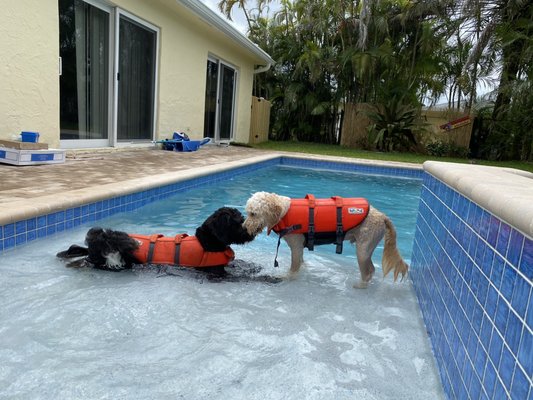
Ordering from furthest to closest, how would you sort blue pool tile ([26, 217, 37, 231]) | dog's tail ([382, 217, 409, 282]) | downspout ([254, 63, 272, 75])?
downspout ([254, 63, 272, 75])
blue pool tile ([26, 217, 37, 231])
dog's tail ([382, 217, 409, 282])

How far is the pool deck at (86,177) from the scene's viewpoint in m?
3.54

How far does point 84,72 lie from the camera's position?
7152 mm

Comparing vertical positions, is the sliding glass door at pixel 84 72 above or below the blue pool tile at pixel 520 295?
above

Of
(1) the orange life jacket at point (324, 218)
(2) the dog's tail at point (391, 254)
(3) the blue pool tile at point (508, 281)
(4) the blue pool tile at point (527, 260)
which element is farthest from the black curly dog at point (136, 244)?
(4) the blue pool tile at point (527, 260)

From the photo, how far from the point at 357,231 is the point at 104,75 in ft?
21.1

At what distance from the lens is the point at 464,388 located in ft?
5.23

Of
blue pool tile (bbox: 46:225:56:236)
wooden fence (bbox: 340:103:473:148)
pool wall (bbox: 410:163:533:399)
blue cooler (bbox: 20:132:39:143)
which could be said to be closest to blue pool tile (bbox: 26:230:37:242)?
blue pool tile (bbox: 46:225:56:236)

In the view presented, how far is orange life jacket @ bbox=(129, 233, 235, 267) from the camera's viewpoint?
3100 millimetres

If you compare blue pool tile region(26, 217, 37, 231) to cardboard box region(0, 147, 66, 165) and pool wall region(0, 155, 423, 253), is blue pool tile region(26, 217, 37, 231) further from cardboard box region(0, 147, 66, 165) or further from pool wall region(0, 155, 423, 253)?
cardboard box region(0, 147, 66, 165)

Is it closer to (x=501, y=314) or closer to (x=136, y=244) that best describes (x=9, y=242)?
Answer: (x=136, y=244)

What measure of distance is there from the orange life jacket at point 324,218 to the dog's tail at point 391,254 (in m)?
0.24

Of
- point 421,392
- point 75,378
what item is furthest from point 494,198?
point 75,378

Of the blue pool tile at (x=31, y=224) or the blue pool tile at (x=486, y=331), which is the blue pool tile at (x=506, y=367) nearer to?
the blue pool tile at (x=486, y=331)

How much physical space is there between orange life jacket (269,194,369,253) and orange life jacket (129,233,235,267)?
0.55 m
